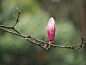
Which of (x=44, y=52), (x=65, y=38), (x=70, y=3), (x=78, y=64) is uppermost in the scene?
(x=70, y=3)

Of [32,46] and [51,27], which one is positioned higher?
[51,27]

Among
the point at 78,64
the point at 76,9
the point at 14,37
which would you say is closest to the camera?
the point at 14,37

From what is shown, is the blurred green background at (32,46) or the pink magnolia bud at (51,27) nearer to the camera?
the pink magnolia bud at (51,27)

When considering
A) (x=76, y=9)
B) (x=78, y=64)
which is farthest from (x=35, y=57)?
(x=76, y=9)

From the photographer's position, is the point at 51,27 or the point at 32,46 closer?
the point at 51,27

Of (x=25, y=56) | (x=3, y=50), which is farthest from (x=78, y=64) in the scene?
(x=3, y=50)

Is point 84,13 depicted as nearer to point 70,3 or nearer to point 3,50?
point 70,3

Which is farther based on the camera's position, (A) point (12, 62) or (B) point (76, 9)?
(B) point (76, 9)

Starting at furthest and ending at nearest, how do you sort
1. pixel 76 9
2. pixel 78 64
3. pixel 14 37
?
pixel 76 9 → pixel 78 64 → pixel 14 37

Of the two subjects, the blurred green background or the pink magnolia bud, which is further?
the blurred green background

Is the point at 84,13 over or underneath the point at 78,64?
over
